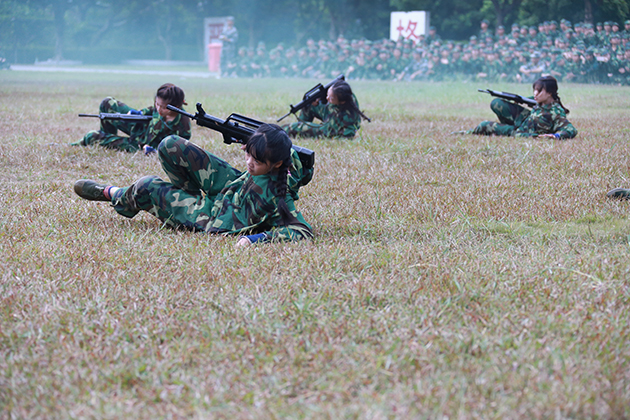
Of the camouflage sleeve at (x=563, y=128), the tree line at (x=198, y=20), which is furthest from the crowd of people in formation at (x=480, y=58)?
the camouflage sleeve at (x=563, y=128)

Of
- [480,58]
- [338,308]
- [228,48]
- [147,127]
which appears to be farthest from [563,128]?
[228,48]

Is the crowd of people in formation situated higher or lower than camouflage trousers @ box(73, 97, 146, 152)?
higher

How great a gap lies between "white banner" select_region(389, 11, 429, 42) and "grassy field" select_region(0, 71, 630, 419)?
2529 centimetres

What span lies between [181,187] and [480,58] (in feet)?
75.9

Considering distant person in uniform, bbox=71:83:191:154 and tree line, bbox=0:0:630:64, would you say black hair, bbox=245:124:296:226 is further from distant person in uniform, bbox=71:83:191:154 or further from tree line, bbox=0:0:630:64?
tree line, bbox=0:0:630:64

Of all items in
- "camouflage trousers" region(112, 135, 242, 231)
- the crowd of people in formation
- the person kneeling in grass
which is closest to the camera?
the person kneeling in grass

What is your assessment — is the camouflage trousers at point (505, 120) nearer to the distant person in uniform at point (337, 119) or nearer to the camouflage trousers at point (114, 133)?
the distant person in uniform at point (337, 119)

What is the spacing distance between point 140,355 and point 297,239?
4.83 feet

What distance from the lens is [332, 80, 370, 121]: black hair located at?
778cm

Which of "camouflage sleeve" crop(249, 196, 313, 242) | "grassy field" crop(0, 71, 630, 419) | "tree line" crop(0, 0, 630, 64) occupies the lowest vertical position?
"grassy field" crop(0, 71, 630, 419)

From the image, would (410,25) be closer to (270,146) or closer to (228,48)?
(228,48)

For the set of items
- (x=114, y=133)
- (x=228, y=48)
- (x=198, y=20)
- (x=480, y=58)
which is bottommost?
(x=114, y=133)

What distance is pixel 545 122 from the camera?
7828 millimetres

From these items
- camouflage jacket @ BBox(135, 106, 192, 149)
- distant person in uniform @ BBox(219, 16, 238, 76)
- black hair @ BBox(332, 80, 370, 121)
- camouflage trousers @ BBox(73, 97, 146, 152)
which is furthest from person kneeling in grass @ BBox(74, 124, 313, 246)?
distant person in uniform @ BBox(219, 16, 238, 76)
